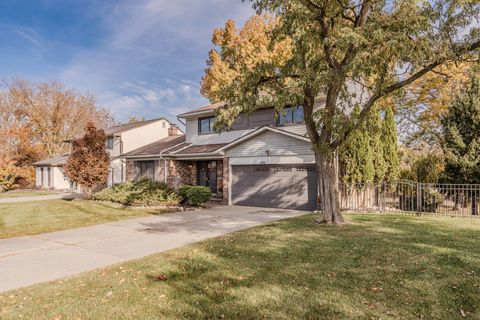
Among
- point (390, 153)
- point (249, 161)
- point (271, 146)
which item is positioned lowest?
point (249, 161)

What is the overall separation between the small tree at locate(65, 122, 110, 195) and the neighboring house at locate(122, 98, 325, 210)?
11.3ft

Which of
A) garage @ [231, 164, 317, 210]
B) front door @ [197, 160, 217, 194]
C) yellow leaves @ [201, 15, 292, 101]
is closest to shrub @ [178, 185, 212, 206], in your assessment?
garage @ [231, 164, 317, 210]

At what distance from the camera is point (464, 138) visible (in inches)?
550

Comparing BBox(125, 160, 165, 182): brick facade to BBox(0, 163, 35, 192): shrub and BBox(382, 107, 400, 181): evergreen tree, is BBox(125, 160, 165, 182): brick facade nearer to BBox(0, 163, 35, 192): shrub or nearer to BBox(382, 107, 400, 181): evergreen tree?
BBox(382, 107, 400, 181): evergreen tree

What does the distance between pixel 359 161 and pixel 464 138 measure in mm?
4987

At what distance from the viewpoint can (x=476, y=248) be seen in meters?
6.69

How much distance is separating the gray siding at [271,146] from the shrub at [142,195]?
12.8 ft

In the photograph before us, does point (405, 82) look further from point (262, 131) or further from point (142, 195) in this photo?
point (142, 195)

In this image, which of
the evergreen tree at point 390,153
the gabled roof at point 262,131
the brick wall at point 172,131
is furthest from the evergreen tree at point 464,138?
the brick wall at point 172,131

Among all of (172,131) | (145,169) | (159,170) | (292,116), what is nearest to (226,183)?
(292,116)

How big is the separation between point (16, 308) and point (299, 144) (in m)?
12.0

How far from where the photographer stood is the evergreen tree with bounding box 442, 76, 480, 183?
13.6 metres

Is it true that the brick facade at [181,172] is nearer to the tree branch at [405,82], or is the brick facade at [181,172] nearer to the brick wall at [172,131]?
the brick wall at [172,131]

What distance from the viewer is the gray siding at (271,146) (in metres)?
14.3
